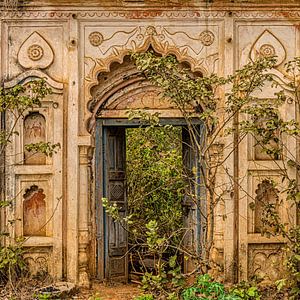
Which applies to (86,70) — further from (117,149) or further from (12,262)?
(12,262)

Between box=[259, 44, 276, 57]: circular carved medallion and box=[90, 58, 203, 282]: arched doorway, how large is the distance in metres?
1.30

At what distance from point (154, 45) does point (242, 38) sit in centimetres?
111

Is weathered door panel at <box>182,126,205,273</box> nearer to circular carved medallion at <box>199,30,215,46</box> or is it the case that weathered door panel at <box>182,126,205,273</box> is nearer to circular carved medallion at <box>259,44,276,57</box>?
circular carved medallion at <box>199,30,215,46</box>

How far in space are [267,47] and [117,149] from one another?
2592 millimetres

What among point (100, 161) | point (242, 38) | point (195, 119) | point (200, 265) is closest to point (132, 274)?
point (100, 161)

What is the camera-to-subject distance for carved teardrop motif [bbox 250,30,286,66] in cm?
827

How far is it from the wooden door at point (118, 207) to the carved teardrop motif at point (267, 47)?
2248 mm

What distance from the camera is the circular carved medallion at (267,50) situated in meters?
8.26

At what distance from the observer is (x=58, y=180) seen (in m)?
8.14

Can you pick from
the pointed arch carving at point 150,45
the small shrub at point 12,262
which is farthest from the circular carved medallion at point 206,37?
the small shrub at point 12,262

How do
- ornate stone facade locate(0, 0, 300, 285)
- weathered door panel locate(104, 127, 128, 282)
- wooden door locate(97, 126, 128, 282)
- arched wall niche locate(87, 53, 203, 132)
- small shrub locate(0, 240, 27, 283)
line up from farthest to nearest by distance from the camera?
weathered door panel locate(104, 127, 128, 282) → wooden door locate(97, 126, 128, 282) → arched wall niche locate(87, 53, 203, 132) → ornate stone facade locate(0, 0, 300, 285) → small shrub locate(0, 240, 27, 283)

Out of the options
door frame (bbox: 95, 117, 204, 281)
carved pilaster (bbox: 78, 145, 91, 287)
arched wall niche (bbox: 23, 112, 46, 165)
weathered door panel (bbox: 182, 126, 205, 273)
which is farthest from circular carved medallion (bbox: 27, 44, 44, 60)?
weathered door panel (bbox: 182, 126, 205, 273)

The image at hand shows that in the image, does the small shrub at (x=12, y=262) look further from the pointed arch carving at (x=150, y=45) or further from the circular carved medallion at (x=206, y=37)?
A: the circular carved medallion at (x=206, y=37)

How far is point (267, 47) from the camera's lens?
8281mm
